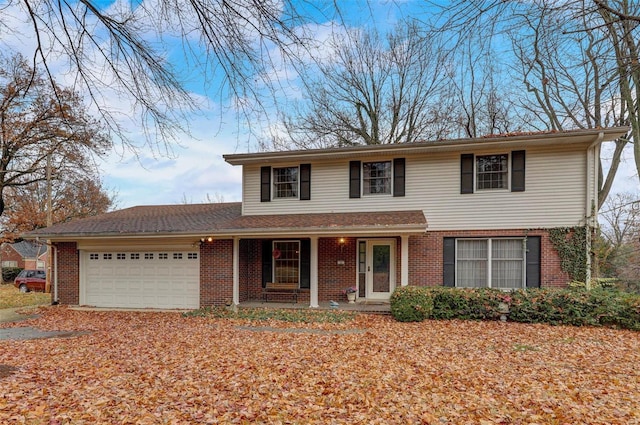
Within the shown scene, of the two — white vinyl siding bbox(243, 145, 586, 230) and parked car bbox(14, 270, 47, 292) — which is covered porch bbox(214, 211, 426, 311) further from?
parked car bbox(14, 270, 47, 292)

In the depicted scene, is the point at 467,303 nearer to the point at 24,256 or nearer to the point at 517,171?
the point at 517,171

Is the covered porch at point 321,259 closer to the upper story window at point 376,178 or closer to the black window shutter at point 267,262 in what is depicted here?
the black window shutter at point 267,262

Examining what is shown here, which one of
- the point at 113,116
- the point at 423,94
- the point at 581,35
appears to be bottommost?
the point at 113,116

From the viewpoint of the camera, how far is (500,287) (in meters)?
10.7

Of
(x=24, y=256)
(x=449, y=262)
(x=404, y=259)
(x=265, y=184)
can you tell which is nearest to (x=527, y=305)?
(x=449, y=262)

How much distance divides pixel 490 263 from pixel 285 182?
7162 millimetres

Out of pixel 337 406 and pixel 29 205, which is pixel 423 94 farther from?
pixel 29 205

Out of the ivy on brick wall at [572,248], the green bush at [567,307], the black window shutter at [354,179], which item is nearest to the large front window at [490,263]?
the ivy on brick wall at [572,248]

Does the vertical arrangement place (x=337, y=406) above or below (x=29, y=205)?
below

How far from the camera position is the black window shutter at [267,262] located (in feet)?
40.9

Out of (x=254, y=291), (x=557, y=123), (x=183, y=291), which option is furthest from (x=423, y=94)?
(x=183, y=291)

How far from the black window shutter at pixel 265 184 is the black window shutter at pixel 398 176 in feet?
14.3

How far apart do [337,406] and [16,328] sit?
990 centimetres

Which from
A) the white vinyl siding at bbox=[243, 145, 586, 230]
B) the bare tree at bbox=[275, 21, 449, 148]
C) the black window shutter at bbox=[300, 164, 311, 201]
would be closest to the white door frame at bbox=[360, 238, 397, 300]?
the white vinyl siding at bbox=[243, 145, 586, 230]
